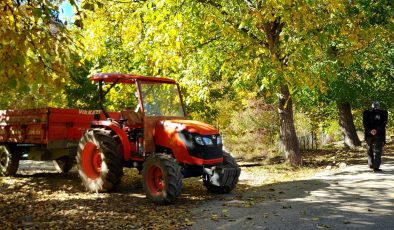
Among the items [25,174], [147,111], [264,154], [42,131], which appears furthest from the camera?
[264,154]

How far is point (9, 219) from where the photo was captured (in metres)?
6.68

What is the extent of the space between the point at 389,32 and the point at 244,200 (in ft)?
29.6

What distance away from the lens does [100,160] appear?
30.4ft

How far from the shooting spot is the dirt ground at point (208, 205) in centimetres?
618

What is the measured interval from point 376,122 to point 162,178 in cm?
640

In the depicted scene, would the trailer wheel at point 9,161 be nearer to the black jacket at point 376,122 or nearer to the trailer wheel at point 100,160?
the trailer wheel at point 100,160

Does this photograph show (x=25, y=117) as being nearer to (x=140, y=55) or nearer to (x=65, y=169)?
(x=65, y=169)

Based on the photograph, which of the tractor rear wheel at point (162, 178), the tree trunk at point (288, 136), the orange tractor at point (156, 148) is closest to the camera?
the tractor rear wheel at point (162, 178)

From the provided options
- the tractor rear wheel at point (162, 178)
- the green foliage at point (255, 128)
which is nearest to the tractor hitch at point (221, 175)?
the tractor rear wheel at point (162, 178)

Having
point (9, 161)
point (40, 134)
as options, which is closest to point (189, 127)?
point (40, 134)

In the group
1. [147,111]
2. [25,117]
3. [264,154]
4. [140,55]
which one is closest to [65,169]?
[25,117]

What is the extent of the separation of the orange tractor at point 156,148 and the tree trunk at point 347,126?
14.1 m

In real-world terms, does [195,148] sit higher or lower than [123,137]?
lower

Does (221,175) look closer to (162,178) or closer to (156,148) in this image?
(162,178)
